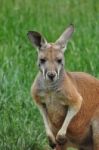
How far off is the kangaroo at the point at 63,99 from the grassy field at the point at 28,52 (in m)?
0.52

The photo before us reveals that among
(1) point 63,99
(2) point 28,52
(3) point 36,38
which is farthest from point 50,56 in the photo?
(2) point 28,52

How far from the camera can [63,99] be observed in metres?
8.43

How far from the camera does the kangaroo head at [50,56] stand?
810 cm

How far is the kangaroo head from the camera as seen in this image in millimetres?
8102

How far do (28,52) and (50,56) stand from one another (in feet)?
10.1

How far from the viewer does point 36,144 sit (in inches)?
360

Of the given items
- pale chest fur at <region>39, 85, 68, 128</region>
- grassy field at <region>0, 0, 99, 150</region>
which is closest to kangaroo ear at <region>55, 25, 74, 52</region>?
pale chest fur at <region>39, 85, 68, 128</region>

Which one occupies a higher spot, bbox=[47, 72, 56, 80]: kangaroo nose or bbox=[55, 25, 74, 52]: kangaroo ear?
bbox=[55, 25, 74, 52]: kangaroo ear

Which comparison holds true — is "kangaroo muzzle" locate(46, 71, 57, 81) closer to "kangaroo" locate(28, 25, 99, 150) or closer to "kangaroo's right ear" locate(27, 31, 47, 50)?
"kangaroo" locate(28, 25, 99, 150)

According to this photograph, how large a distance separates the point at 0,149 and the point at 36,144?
0.40m

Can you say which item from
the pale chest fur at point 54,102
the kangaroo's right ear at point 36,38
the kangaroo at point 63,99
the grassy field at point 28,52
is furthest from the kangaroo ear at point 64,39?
the grassy field at point 28,52

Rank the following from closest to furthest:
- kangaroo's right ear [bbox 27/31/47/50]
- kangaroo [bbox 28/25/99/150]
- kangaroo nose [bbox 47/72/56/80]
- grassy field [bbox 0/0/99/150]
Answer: kangaroo nose [bbox 47/72/56/80], kangaroo [bbox 28/25/99/150], kangaroo's right ear [bbox 27/31/47/50], grassy field [bbox 0/0/99/150]

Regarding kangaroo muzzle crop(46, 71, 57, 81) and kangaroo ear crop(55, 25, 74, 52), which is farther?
kangaroo ear crop(55, 25, 74, 52)

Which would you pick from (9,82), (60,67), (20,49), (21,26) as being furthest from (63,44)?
(21,26)
